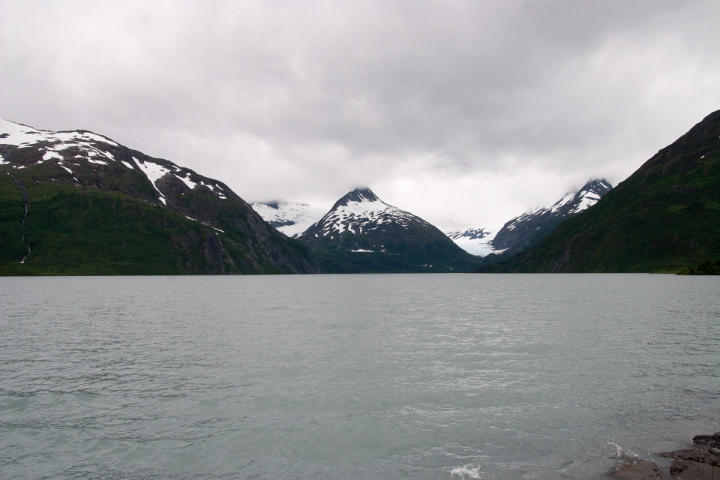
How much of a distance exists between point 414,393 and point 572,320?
43618 mm

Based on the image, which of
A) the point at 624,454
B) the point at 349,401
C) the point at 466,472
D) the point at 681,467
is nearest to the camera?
the point at 681,467

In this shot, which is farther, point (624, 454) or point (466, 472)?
point (624, 454)

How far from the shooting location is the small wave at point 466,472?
57.7ft

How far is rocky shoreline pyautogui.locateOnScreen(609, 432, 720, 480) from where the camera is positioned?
654 inches

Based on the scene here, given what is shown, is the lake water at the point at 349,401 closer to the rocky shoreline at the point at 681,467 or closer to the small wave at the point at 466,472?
the small wave at the point at 466,472

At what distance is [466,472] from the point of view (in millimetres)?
17875

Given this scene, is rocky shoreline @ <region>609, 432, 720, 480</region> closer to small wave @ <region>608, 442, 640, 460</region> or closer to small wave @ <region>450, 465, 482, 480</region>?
small wave @ <region>608, 442, 640, 460</region>

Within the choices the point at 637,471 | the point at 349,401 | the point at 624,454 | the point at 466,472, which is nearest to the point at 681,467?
the point at 637,471

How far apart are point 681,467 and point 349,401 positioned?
52.8 feet

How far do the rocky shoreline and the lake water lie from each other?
968mm

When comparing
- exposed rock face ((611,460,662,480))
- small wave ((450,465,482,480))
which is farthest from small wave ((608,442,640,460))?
small wave ((450,465,482,480))

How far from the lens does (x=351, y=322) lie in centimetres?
6444

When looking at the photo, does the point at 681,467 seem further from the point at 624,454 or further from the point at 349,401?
the point at 349,401

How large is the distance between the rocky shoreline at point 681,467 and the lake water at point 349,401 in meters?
0.97
